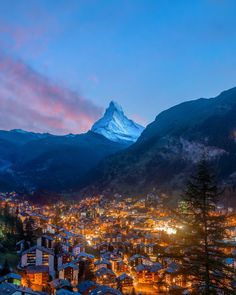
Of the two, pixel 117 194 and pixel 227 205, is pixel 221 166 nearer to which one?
pixel 227 205

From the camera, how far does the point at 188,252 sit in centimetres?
1452

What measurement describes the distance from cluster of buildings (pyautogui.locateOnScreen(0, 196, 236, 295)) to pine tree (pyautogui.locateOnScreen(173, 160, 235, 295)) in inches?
29.7

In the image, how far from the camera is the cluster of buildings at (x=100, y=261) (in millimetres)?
38947

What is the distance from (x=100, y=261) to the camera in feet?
189

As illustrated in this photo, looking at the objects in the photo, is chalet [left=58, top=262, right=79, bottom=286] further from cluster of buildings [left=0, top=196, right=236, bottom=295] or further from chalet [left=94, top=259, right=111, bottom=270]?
chalet [left=94, top=259, right=111, bottom=270]

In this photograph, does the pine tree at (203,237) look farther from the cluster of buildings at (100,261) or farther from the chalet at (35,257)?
the chalet at (35,257)

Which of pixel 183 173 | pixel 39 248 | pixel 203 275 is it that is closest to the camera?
pixel 203 275

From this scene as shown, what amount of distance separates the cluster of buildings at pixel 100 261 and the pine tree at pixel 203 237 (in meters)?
0.75

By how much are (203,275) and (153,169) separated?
18332 cm

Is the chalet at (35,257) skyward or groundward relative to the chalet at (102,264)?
skyward

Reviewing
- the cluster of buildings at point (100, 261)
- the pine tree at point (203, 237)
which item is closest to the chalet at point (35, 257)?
the cluster of buildings at point (100, 261)

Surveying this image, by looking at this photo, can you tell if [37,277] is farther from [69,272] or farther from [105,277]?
[105,277]

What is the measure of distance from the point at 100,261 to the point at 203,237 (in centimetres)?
4621

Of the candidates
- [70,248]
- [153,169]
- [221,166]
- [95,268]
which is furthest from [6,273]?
[153,169]
